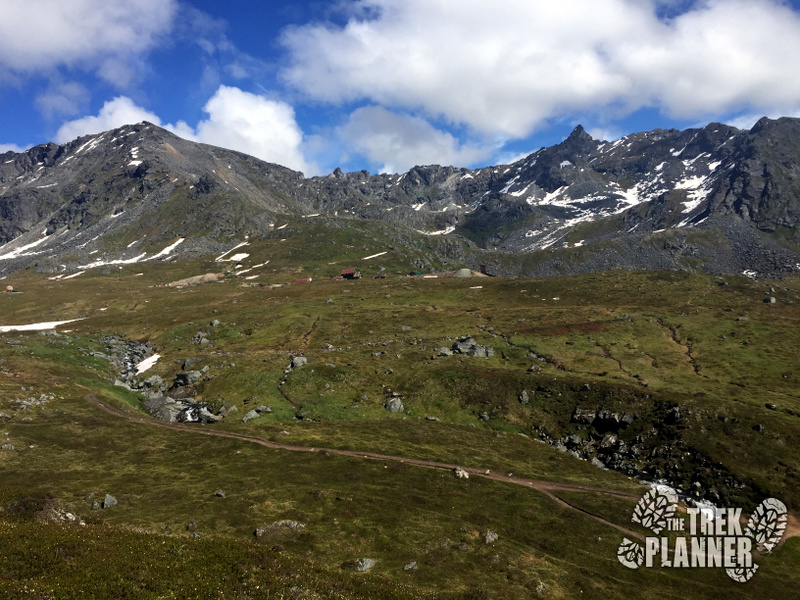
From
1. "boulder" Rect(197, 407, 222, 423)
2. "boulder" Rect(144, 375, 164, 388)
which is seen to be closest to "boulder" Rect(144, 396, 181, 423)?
"boulder" Rect(197, 407, 222, 423)

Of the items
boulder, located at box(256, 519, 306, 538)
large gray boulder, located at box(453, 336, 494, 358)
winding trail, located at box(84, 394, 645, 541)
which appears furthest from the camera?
large gray boulder, located at box(453, 336, 494, 358)

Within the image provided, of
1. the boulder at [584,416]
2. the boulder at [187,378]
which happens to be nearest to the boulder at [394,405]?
the boulder at [584,416]

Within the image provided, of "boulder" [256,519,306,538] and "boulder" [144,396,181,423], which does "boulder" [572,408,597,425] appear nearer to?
"boulder" [256,519,306,538]

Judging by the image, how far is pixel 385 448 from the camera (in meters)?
52.2

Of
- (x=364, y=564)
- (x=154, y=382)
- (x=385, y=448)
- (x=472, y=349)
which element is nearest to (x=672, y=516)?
(x=385, y=448)

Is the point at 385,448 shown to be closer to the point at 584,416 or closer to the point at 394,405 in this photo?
the point at 394,405

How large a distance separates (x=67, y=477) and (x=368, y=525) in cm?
2851

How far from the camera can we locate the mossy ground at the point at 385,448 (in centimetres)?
2189

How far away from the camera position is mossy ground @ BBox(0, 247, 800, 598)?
862 inches

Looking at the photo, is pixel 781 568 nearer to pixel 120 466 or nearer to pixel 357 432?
pixel 357 432

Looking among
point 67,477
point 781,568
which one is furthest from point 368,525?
point 781,568

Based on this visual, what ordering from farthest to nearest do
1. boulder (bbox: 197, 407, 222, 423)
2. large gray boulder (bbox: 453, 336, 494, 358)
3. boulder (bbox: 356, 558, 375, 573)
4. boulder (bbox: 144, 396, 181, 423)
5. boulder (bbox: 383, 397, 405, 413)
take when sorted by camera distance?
large gray boulder (bbox: 453, 336, 494, 358) → boulder (bbox: 383, 397, 405, 413) → boulder (bbox: 144, 396, 181, 423) → boulder (bbox: 197, 407, 222, 423) → boulder (bbox: 356, 558, 375, 573)

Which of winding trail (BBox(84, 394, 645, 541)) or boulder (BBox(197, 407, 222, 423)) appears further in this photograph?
boulder (BBox(197, 407, 222, 423))

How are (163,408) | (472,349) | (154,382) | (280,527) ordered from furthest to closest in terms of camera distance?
(472,349)
(154,382)
(163,408)
(280,527)
